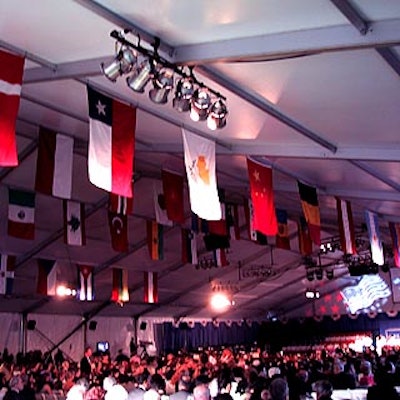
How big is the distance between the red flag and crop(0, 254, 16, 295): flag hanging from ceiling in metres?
7.52

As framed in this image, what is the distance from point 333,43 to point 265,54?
0.65 meters

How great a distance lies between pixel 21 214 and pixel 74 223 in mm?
1100

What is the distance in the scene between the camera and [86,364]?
17844 millimetres

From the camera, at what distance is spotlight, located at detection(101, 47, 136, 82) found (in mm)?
5953

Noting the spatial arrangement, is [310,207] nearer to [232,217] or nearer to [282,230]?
[282,230]

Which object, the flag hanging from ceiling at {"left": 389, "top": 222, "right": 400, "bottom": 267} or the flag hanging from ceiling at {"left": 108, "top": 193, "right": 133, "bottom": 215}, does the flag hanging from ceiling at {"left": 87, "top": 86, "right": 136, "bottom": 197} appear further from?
the flag hanging from ceiling at {"left": 389, "top": 222, "right": 400, "bottom": 267}

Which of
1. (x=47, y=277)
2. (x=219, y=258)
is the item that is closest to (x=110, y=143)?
(x=47, y=277)

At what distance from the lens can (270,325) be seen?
31.6 metres

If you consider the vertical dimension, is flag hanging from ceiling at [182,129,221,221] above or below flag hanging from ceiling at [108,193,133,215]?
below

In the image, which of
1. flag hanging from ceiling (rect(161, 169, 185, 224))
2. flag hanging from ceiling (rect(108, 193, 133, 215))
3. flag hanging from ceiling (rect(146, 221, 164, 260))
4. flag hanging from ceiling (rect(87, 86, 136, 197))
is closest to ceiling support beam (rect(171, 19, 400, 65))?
flag hanging from ceiling (rect(87, 86, 136, 197))

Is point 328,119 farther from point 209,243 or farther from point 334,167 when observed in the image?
point 209,243

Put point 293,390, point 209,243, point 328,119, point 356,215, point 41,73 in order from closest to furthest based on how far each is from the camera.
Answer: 1. point 41,73
2. point 328,119
3. point 293,390
4. point 209,243
5. point 356,215

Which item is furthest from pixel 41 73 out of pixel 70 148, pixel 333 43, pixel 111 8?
pixel 333 43

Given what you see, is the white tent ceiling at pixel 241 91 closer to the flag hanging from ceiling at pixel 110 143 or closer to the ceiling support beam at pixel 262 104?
the ceiling support beam at pixel 262 104
